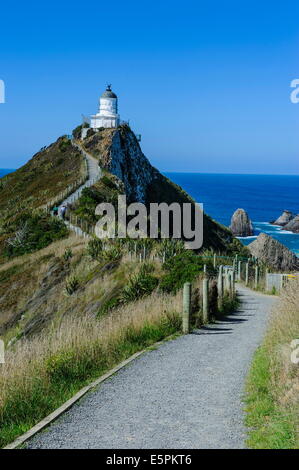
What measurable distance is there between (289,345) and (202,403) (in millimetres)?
1678

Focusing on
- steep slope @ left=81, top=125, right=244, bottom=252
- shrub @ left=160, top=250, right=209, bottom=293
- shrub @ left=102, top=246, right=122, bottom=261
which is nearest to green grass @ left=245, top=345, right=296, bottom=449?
shrub @ left=160, top=250, right=209, bottom=293

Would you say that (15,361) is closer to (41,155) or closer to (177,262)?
(177,262)

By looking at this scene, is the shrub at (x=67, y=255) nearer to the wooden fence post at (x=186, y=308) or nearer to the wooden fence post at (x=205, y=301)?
the wooden fence post at (x=205, y=301)

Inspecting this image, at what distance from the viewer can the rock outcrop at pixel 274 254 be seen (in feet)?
153

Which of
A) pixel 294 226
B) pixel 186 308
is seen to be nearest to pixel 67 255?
pixel 186 308

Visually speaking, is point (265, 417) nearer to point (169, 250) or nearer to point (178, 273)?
point (178, 273)

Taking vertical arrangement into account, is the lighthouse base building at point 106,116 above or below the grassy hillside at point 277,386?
above

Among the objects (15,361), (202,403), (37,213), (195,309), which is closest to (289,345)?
(202,403)

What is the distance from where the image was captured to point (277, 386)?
820 centimetres

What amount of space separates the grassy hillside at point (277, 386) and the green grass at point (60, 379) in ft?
8.59

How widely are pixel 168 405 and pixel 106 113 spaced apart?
78663 millimetres

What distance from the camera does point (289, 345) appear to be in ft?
29.5

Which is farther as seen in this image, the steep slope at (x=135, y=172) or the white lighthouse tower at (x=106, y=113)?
the white lighthouse tower at (x=106, y=113)
